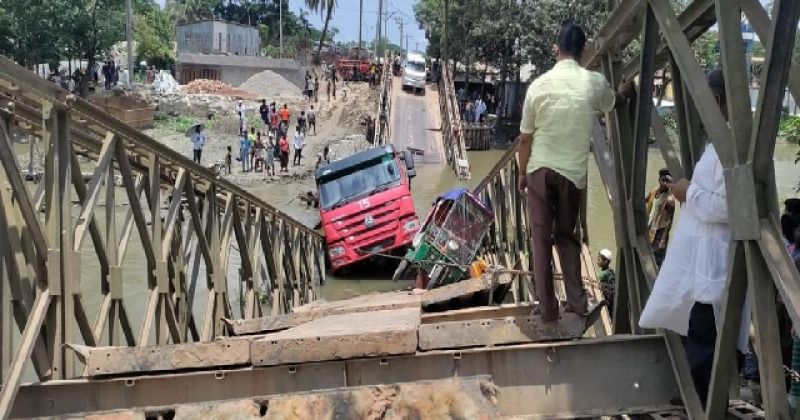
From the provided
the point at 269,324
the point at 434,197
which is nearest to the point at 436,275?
the point at 269,324

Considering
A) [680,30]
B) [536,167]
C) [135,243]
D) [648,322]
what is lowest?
[135,243]

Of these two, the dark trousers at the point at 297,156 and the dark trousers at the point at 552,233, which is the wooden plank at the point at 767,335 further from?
the dark trousers at the point at 297,156

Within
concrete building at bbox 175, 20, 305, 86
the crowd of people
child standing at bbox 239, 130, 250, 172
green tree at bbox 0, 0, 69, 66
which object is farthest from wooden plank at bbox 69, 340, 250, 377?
concrete building at bbox 175, 20, 305, 86

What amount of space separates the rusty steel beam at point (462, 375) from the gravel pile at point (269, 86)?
40715 mm

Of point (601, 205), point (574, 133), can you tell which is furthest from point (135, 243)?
point (574, 133)

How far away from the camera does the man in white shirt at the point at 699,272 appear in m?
2.98

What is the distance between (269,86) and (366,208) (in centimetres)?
3222

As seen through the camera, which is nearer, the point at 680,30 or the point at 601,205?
the point at 680,30

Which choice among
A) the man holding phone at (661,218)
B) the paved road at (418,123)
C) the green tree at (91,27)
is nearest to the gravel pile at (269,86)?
the green tree at (91,27)

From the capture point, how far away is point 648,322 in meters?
3.21

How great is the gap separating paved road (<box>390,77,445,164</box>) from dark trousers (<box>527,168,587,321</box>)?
2668 cm

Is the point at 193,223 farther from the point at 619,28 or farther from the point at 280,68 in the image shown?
the point at 280,68

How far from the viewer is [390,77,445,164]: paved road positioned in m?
31.9

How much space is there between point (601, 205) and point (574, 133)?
19.6 m
